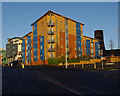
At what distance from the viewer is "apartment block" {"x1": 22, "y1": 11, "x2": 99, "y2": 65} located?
69.2 meters

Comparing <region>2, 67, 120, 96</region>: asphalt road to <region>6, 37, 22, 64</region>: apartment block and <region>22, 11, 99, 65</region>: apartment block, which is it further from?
<region>6, 37, 22, 64</region>: apartment block

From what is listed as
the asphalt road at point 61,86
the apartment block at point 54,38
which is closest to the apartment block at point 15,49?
the apartment block at point 54,38

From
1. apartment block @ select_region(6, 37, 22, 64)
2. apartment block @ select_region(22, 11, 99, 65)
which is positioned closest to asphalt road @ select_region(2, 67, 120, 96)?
apartment block @ select_region(22, 11, 99, 65)

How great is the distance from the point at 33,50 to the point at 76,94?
233ft

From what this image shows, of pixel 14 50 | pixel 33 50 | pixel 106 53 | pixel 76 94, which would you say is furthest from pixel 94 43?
pixel 76 94

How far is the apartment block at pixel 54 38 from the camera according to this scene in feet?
227

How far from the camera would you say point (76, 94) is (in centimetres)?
1070

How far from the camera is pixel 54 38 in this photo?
69750mm

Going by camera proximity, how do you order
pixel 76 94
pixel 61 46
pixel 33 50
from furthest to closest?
pixel 33 50, pixel 61 46, pixel 76 94

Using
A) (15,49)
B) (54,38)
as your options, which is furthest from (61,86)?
(15,49)

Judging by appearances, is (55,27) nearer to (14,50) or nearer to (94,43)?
(94,43)

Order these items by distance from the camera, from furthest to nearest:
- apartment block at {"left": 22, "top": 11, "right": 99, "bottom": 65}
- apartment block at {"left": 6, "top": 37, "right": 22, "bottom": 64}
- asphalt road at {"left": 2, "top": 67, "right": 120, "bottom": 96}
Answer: apartment block at {"left": 6, "top": 37, "right": 22, "bottom": 64} < apartment block at {"left": 22, "top": 11, "right": 99, "bottom": 65} < asphalt road at {"left": 2, "top": 67, "right": 120, "bottom": 96}

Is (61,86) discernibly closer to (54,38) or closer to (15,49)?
(54,38)

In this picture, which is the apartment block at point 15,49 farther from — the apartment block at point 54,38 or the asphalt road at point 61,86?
the asphalt road at point 61,86
